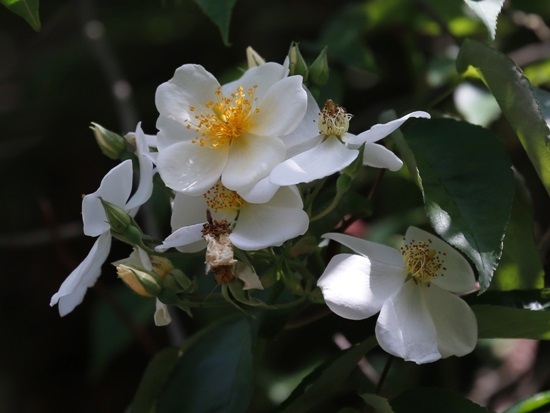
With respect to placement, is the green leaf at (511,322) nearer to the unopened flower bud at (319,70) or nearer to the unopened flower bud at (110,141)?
the unopened flower bud at (319,70)

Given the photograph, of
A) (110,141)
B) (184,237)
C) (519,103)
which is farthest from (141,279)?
(519,103)

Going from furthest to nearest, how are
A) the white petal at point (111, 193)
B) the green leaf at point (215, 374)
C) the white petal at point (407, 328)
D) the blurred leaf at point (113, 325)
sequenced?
1. the blurred leaf at point (113, 325)
2. the green leaf at point (215, 374)
3. the white petal at point (111, 193)
4. the white petal at point (407, 328)

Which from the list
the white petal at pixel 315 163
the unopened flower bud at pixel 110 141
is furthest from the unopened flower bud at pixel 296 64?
the unopened flower bud at pixel 110 141

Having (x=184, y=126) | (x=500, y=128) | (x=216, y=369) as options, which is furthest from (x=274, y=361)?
(x=184, y=126)

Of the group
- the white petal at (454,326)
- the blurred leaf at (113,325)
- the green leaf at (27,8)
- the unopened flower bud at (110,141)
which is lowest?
the blurred leaf at (113,325)

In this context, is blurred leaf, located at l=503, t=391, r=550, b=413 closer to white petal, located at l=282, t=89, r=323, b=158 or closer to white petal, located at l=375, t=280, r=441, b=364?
white petal, located at l=375, t=280, r=441, b=364
